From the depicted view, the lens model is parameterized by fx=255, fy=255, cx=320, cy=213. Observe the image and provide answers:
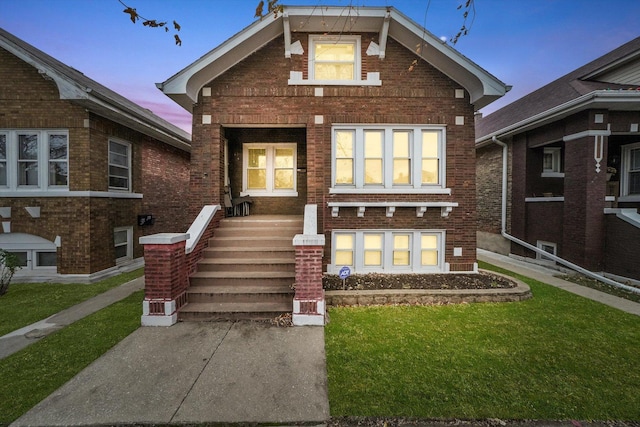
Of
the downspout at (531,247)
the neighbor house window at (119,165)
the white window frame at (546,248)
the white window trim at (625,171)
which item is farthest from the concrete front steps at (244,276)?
the white window trim at (625,171)

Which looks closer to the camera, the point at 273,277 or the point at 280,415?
the point at 280,415

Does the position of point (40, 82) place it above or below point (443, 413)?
above

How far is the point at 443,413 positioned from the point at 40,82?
11.9m

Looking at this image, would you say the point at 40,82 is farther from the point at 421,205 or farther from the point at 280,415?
the point at 421,205

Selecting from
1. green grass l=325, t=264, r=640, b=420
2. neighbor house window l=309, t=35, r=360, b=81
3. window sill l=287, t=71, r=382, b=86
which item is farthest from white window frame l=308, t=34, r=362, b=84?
green grass l=325, t=264, r=640, b=420

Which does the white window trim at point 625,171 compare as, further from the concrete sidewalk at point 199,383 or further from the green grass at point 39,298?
the green grass at point 39,298

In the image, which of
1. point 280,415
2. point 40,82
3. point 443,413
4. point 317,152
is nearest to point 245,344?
point 280,415

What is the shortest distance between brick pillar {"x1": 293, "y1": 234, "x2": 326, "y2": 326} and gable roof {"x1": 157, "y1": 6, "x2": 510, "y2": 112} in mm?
5049

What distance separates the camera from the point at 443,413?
2695 millimetres

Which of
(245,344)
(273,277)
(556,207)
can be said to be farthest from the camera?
(556,207)

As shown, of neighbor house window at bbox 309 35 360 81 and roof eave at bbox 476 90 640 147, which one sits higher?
neighbor house window at bbox 309 35 360 81

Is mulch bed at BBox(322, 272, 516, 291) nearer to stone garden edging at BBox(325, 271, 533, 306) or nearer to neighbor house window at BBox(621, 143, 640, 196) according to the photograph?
stone garden edging at BBox(325, 271, 533, 306)

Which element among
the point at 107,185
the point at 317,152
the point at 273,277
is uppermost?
the point at 317,152

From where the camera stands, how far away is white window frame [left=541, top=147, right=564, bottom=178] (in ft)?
32.9
